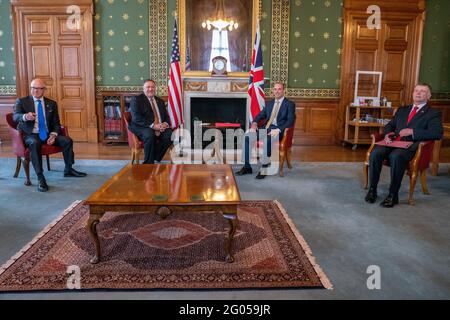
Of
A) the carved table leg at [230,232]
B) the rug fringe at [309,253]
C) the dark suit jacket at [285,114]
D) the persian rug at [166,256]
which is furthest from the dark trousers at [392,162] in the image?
the carved table leg at [230,232]

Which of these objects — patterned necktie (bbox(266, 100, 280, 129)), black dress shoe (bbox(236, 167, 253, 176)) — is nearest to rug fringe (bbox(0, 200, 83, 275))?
black dress shoe (bbox(236, 167, 253, 176))

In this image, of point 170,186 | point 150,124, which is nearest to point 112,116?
point 150,124

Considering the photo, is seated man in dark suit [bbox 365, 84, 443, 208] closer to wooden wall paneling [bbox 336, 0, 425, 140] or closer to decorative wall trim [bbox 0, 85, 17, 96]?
wooden wall paneling [bbox 336, 0, 425, 140]

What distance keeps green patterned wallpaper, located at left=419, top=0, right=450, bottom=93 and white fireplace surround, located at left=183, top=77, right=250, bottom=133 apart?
11.9 ft

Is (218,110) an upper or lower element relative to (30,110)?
lower

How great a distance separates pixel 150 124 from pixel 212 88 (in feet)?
8.53

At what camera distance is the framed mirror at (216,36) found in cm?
781

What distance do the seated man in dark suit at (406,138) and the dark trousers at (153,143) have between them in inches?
105

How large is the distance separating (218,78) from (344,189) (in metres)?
3.90

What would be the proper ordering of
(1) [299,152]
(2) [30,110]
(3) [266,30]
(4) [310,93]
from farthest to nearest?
(4) [310,93], (3) [266,30], (1) [299,152], (2) [30,110]

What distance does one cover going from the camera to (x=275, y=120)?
18.6 ft

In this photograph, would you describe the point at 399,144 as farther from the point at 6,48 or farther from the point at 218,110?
the point at 6,48

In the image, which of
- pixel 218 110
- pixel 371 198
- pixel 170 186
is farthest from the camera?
pixel 218 110

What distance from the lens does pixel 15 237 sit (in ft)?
10.5
